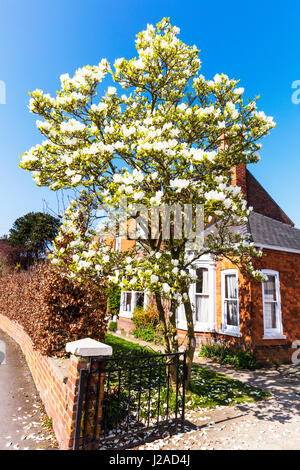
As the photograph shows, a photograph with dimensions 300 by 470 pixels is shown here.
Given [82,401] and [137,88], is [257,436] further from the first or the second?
[137,88]

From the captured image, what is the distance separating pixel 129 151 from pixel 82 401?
4.68 meters

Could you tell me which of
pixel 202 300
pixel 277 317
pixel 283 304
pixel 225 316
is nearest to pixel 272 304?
pixel 283 304

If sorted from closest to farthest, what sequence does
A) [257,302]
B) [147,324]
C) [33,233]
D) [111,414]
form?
[111,414], [257,302], [147,324], [33,233]

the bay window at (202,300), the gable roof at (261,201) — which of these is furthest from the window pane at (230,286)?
the gable roof at (261,201)

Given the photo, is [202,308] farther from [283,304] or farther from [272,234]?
[272,234]

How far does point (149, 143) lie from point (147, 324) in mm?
11319

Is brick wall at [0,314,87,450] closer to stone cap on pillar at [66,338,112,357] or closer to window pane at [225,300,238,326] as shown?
stone cap on pillar at [66,338,112,357]

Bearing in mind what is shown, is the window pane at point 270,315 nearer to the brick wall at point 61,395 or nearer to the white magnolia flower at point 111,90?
the brick wall at point 61,395

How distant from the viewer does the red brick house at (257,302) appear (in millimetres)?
10078

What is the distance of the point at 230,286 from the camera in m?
11.3

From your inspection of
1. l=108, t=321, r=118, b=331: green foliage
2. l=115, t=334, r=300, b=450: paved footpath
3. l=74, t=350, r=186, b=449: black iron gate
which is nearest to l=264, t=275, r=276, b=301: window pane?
l=115, t=334, r=300, b=450: paved footpath

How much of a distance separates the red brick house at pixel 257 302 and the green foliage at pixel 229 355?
12.2 inches

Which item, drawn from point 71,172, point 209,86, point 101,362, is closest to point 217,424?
point 101,362
